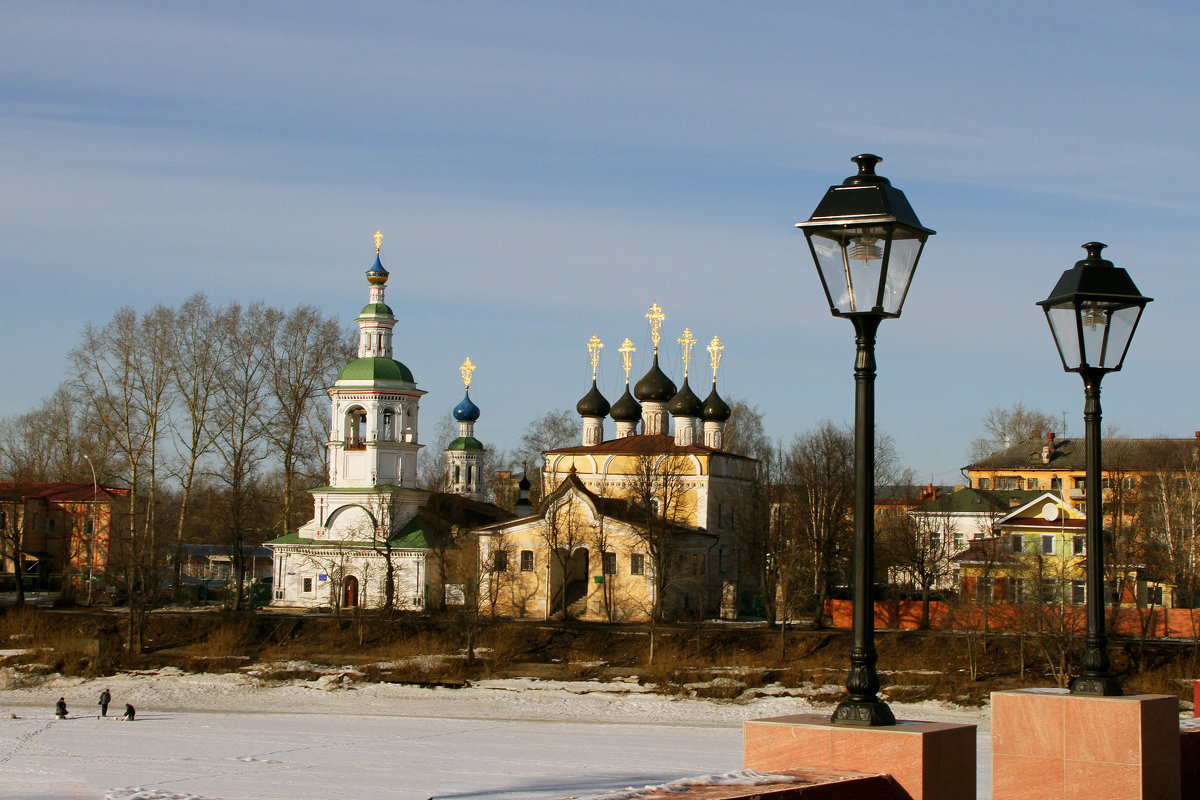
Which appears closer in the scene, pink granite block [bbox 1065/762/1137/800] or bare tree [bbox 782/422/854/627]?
pink granite block [bbox 1065/762/1137/800]

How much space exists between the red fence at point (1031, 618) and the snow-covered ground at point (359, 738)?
6.26 meters

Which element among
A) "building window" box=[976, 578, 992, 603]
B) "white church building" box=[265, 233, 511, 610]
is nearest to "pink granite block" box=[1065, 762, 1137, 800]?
"building window" box=[976, 578, 992, 603]

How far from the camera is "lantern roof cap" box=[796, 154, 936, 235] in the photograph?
662 cm

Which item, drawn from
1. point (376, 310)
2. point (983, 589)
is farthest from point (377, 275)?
point (983, 589)

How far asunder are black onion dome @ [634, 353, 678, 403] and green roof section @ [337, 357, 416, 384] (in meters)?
11.9

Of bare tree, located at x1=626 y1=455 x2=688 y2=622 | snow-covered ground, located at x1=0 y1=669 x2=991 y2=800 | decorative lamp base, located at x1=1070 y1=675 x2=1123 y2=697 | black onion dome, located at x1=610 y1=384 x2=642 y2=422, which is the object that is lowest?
snow-covered ground, located at x1=0 y1=669 x2=991 y2=800

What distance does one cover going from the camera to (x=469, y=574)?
45.9 m

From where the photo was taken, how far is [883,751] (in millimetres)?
6418

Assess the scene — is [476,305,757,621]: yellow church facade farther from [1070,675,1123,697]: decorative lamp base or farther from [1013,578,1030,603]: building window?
[1070,675,1123,697]: decorative lamp base

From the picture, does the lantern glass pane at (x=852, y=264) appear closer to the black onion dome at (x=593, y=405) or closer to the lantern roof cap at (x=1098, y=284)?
the lantern roof cap at (x=1098, y=284)

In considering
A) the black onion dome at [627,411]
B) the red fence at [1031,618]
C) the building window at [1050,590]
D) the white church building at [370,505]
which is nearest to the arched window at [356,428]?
the white church building at [370,505]

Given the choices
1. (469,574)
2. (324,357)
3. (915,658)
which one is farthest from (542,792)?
(324,357)

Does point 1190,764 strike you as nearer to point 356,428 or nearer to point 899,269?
point 899,269

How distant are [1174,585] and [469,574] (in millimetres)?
23662
